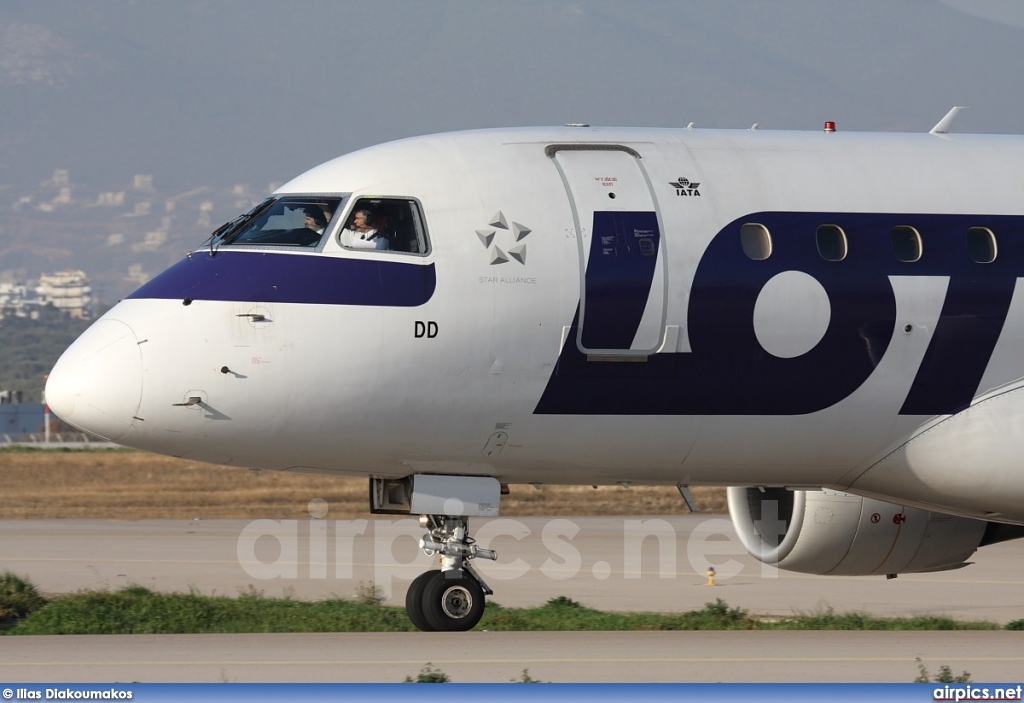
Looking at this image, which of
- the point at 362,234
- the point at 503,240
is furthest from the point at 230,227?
the point at 503,240

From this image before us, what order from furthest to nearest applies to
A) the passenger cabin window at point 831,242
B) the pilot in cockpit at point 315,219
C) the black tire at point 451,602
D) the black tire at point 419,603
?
1. the passenger cabin window at point 831,242
2. the black tire at point 419,603
3. the black tire at point 451,602
4. the pilot in cockpit at point 315,219

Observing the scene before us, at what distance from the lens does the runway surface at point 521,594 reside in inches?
518

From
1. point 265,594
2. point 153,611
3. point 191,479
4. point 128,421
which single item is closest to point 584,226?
point 128,421

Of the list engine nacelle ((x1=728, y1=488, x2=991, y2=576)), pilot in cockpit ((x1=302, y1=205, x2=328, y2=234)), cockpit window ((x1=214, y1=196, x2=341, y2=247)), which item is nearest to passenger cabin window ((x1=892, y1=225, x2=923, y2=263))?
engine nacelle ((x1=728, y1=488, x2=991, y2=576))

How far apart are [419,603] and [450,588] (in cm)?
35

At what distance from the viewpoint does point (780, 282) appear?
15.2 m

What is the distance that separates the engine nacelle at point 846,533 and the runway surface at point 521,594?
951mm

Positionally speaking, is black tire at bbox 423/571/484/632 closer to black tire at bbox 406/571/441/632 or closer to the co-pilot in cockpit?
black tire at bbox 406/571/441/632

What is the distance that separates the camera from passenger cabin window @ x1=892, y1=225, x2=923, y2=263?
15.6 metres

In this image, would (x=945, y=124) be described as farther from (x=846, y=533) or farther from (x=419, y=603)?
(x=419, y=603)

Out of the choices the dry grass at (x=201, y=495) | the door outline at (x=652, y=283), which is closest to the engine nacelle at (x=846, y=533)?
the door outline at (x=652, y=283)

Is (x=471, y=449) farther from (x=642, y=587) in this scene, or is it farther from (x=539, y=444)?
(x=642, y=587)

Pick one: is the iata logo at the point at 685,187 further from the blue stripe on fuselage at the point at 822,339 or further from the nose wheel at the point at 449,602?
the nose wheel at the point at 449,602

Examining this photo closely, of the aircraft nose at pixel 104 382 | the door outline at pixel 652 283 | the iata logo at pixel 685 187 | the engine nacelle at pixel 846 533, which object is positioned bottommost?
the engine nacelle at pixel 846 533
